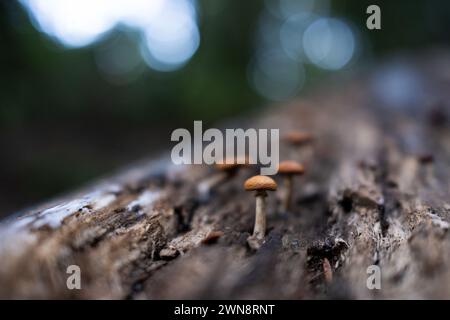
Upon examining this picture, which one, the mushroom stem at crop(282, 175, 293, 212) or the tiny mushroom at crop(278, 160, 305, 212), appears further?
the mushroom stem at crop(282, 175, 293, 212)

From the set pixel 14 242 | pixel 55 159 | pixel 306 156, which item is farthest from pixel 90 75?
pixel 14 242

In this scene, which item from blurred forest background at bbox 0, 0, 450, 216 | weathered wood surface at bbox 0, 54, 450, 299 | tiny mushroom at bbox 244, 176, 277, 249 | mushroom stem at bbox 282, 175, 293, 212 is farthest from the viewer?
blurred forest background at bbox 0, 0, 450, 216

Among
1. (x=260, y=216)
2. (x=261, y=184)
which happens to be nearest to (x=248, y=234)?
(x=260, y=216)

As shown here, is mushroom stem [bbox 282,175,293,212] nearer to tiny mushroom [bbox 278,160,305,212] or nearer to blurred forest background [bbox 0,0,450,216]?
tiny mushroom [bbox 278,160,305,212]

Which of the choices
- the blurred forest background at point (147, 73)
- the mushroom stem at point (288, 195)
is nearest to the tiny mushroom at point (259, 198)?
the mushroom stem at point (288, 195)

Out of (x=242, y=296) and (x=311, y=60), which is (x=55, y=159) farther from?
(x=311, y=60)

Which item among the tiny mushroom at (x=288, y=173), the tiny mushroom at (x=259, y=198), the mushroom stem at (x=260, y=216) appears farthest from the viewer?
the tiny mushroom at (x=288, y=173)

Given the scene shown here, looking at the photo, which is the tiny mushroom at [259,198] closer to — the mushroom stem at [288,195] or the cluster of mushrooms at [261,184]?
the cluster of mushrooms at [261,184]

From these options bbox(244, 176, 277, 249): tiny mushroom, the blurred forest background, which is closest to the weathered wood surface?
bbox(244, 176, 277, 249): tiny mushroom
